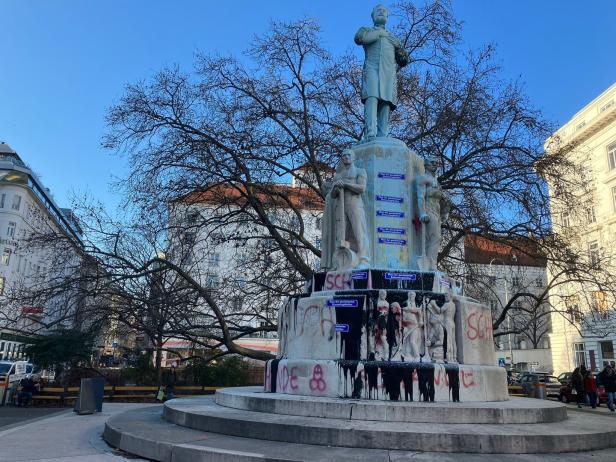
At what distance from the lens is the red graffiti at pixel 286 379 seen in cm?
815

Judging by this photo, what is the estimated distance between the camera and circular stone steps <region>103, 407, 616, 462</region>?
496 centimetres

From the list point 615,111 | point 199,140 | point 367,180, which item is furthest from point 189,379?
point 615,111

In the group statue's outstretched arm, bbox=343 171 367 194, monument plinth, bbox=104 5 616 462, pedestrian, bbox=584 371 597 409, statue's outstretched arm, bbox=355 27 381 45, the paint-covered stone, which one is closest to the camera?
monument plinth, bbox=104 5 616 462

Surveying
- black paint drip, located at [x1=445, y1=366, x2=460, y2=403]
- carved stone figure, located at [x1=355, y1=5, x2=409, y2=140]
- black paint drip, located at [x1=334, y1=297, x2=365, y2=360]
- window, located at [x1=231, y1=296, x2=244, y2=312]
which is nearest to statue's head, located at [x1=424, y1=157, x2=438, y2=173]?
carved stone figure, located at [x1=355, y1=5, x2=409, y2=140]

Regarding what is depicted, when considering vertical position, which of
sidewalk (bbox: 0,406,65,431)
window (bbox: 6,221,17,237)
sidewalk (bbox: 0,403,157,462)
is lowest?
sidewalk (bbox: 0,406,65,431)

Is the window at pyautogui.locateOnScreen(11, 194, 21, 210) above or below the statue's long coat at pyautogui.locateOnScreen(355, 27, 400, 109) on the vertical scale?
above

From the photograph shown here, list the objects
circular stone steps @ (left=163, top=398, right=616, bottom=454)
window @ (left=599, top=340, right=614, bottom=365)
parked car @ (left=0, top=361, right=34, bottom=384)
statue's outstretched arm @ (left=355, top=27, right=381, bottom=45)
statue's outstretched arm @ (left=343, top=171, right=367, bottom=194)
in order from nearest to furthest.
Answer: circular stone steps @ (left=163, top=398, right=616, bottom=454), statue's outstretched arm @ (left=343, top=171, right=367, bottom=194), statue's outstretched arm @ (left=355, top=27, right=381, bottom=45), parked car @ (left=0, top=361, right=34, bottom=384), window @ (left=599, top=340, right=614, bottom=365)

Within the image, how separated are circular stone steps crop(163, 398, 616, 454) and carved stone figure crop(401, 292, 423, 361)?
1712 mm

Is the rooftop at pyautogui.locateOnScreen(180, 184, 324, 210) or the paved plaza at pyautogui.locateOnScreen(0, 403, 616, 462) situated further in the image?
the rooftop at pyautogui.locateOnScreen(180, 184, 324, 210)

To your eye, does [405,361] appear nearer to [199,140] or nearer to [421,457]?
[421,457]

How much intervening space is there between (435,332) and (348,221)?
2698mm

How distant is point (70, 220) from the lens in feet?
53.4

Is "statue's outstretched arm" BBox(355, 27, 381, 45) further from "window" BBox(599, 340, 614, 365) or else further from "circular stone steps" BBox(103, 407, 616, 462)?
"window" BBox(599, 340, 614, 365)

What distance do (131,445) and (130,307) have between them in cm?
942
